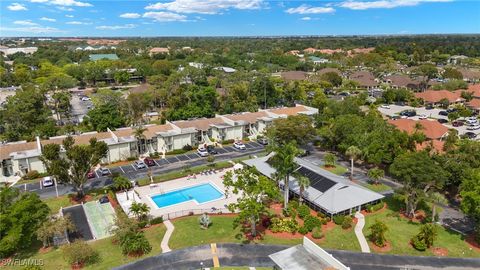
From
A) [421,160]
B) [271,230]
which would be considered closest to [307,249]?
[271,230]

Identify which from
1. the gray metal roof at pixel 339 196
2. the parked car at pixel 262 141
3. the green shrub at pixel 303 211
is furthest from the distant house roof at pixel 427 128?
the green shrub at pixel 303 211

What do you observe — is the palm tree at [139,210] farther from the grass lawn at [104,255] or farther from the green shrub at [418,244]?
the green shrub at [418,244]

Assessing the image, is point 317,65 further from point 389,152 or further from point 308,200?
point 308,200

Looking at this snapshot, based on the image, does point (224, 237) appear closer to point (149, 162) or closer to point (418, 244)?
point (418, 244)

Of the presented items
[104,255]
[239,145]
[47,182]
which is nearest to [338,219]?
[104,255]

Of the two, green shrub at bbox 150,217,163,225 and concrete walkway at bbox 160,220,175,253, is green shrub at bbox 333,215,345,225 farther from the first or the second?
green shrub at bbox 150,217,163,225
